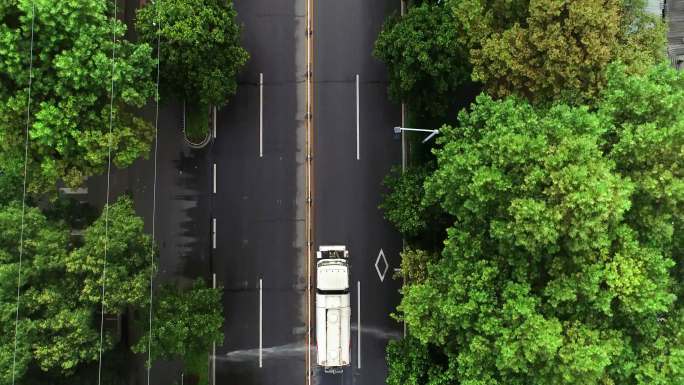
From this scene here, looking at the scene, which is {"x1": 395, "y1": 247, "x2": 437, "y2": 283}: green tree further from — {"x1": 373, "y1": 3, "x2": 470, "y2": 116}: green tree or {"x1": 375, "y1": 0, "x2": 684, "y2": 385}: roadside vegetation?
{"x1": 373, "y1": 3, "x2": 470, "y2": 116}: green tree

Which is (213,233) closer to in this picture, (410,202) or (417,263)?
(410,202)

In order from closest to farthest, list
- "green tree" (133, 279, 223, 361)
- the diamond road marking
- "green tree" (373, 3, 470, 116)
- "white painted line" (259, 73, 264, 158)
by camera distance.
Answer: "green tree" (133, 279, 223, 361), "green tree" (373, 3, 470, 116), the diamond road marking, "white painted line" (259, 73, 264, 158)

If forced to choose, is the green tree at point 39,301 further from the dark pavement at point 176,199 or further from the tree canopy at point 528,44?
the tree canopy at point 528,44

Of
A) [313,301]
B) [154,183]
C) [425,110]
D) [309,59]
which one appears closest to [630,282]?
[425,110]

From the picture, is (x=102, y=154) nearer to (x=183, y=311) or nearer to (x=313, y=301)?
(x=183, y=311)

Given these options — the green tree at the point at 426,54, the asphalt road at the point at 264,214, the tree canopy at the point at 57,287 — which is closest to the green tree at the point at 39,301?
the tree canopy at the point at 57,287

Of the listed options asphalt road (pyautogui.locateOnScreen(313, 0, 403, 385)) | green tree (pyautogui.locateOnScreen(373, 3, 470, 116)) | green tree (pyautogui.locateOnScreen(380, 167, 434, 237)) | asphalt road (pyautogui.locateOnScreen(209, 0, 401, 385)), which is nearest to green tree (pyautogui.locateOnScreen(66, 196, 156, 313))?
asphalt road (pyautogui.locateOnScreen(209, 0, 401, 385))
